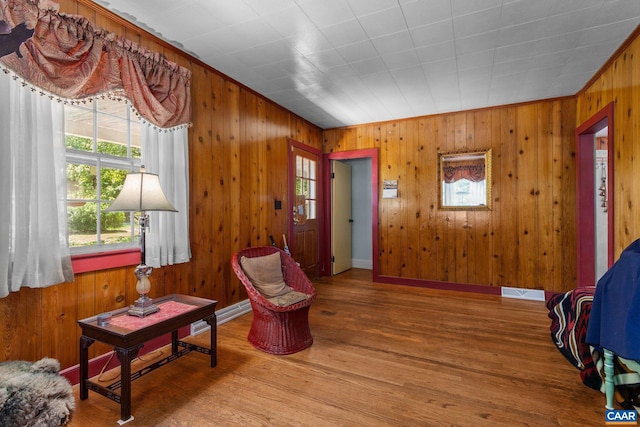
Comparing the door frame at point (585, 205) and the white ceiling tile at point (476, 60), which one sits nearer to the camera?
the white ceiling tile at point (476, 60)

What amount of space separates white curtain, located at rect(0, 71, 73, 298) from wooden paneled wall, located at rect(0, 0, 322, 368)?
19 centimetres

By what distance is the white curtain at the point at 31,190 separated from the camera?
1.72 meters

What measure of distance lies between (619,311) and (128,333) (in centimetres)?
257

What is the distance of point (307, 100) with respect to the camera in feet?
13.5

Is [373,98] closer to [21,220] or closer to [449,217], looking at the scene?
[449,217]

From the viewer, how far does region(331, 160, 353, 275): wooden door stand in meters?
5.56

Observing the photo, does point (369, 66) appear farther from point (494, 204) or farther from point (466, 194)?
point (494, 204)

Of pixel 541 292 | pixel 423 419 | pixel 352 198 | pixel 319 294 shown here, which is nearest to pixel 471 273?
pixel 541 292

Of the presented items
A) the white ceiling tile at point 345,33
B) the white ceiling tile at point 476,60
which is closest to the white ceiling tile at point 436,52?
the white ceiling tile at point 476,60

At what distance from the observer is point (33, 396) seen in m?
1.56

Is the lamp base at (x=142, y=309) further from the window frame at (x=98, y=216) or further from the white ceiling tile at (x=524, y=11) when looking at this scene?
the white ceiling tile at (x=524, y=11)

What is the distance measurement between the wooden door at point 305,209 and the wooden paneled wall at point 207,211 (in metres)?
0.30

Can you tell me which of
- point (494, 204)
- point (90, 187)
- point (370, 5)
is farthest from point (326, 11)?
point (494, 204)

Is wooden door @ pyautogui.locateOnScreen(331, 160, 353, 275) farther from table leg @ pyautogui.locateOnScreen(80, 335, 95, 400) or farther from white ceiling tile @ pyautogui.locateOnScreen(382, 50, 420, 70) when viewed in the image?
table leg @ pyautogui.locateOnScreen(80, 335, 95, 400)
